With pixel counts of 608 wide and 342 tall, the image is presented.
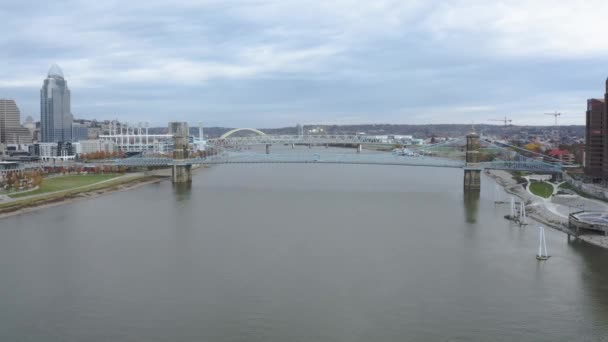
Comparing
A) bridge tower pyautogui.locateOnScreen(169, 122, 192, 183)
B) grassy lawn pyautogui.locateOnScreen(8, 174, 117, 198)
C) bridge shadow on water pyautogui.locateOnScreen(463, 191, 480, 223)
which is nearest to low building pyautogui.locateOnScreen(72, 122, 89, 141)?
grassy lawn pyautogui.locateOnScreen(8, 174, 117, 198)

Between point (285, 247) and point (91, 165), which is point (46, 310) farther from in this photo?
point (91, 165)

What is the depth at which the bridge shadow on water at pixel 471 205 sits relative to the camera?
988 centimetres

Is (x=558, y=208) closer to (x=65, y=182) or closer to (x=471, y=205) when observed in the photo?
(x=471, y=205)

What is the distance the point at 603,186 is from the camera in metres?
11.5

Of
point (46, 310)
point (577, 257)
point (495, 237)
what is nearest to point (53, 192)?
point (46, 310)

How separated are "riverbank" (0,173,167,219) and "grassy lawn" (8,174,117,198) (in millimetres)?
329

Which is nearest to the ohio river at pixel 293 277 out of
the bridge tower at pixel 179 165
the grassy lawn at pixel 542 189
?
the grassy lawn at pixel 542 189

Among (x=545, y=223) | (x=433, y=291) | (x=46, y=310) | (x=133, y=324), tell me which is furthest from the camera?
(x=545, y=223)

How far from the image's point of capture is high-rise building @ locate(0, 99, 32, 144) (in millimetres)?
34562

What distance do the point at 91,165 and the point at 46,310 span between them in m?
14.2

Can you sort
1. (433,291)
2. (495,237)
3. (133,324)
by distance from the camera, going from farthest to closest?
(495,237), (433,291), (133,324)

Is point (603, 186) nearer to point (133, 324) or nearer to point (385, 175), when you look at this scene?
point (385, 175)

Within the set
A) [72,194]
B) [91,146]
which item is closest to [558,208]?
[72,194]

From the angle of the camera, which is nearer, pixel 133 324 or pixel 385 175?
pixel 133 324
